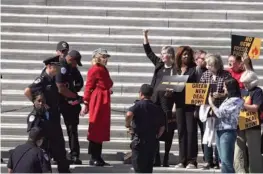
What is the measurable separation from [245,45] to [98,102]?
224cm

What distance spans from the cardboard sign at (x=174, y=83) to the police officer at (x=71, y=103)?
1.17 meters

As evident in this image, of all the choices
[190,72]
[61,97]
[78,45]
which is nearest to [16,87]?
[78,45]

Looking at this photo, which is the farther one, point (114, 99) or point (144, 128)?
point (114, 99)

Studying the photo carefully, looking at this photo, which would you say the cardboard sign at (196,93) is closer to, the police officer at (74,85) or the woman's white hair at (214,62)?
the woman's white hair at (214,62)

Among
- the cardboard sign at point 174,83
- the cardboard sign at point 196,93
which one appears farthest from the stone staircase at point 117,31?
the cardboard sign at point 196,93

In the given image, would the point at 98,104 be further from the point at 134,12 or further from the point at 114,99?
the point at 134,12

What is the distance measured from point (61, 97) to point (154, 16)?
5.06m

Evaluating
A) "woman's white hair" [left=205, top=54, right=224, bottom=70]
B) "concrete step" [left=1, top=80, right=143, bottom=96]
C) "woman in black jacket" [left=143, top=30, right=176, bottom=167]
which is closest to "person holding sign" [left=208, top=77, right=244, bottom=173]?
"woman's white hair" [left=205, top=54, right=224, bottom=70]

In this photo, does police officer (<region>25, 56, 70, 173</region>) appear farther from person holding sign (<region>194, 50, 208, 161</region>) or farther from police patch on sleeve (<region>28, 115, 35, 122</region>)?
person holding sign (<region>194, 50, 208, 161</region>)

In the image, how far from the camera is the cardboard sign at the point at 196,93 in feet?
36.3

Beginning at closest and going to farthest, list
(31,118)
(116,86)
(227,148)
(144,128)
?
(144,128) → (227,148) → (31,118) → (116,86)

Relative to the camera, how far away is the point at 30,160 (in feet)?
31.1

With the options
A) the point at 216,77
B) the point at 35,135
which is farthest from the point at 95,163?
the point at 35,135

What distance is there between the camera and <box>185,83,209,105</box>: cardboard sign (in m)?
11.1
